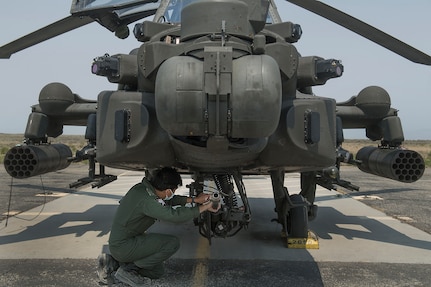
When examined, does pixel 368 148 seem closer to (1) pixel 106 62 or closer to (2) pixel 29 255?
(1) pixel 106 62

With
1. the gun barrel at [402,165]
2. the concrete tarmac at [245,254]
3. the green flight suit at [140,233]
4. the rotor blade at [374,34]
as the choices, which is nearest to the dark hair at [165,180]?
the green flight suit at [140,233]

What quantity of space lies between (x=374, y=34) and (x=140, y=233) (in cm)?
337

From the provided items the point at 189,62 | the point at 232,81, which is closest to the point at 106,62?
the point at 189,62

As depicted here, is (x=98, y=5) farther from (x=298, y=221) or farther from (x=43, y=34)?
(x=298, y=221)

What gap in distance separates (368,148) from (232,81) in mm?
3908

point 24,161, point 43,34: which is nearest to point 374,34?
point 43,34

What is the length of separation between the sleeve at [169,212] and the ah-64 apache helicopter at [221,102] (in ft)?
1.33

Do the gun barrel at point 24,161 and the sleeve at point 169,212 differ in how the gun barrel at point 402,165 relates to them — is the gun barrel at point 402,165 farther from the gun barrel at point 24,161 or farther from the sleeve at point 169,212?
the gun barrel at point 24,161

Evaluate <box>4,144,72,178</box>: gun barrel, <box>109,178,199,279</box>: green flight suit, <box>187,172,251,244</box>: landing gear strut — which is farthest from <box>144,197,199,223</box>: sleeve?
<box>4,144,72,178</box>: gun barrel

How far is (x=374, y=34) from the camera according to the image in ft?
15.0

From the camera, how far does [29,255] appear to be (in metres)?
5.52

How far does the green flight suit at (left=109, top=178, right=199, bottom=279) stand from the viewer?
3.57 meters

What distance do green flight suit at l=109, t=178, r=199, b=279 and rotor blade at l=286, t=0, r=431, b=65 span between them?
2847 mm

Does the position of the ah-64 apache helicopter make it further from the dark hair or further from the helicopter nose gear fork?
the helicopter nose gear fork
